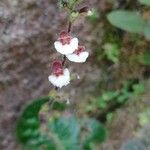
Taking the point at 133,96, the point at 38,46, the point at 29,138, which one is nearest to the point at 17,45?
the point at 38,46

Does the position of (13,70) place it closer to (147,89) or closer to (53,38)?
(53,38)

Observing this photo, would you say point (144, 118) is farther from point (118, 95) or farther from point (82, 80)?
point (82, 80)

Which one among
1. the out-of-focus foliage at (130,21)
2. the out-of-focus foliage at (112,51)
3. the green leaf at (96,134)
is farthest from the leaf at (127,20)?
the green leaf at (96,134)

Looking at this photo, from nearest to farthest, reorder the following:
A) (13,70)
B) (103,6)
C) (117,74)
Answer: (13,70) → (103,6) → (117,74)

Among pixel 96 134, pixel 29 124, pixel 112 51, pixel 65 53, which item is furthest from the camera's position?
pixel 112 51

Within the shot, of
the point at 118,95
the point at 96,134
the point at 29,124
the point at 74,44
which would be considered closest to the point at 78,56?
the point at 74,44

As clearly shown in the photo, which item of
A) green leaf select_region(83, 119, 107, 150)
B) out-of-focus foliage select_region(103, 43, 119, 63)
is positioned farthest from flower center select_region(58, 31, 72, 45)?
out-of-focus foliage select_region(103, 43, 119, 63)
